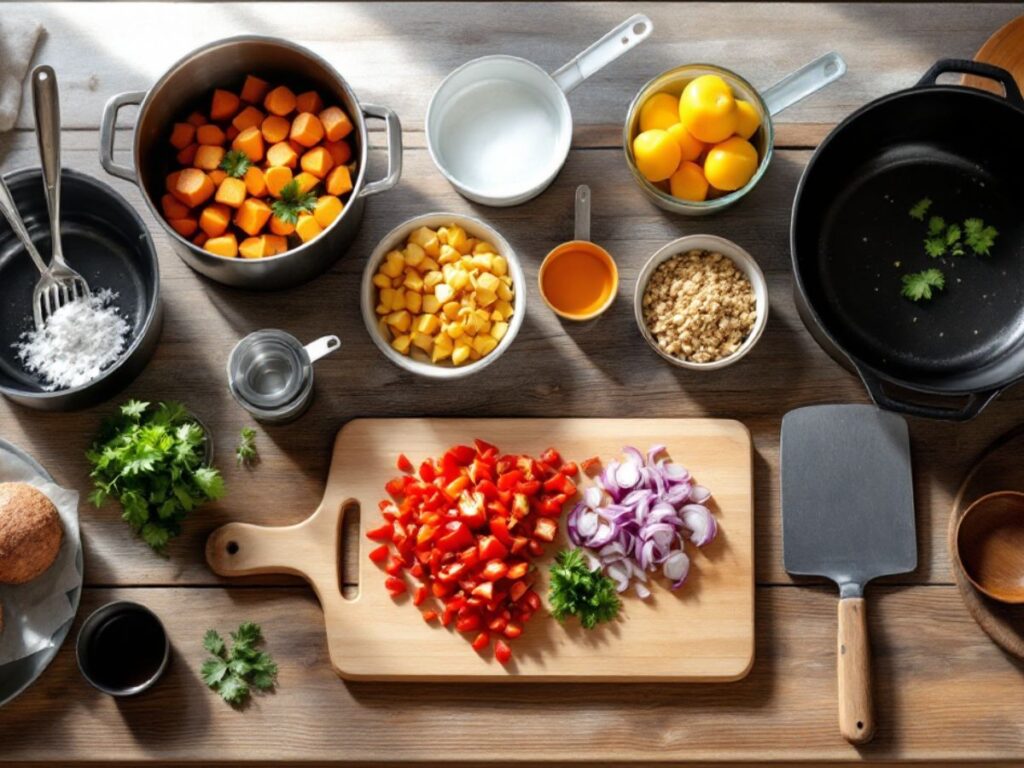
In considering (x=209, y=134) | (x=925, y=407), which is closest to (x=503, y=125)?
(x=209, y=134)

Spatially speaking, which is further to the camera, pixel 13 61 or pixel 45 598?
pixel 13 61

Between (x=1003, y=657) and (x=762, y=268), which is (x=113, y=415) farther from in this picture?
(x=1003, y=657)

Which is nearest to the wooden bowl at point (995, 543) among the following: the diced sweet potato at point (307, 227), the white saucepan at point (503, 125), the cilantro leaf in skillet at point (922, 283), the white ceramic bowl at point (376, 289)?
the cilantro leaf in skillet at point (922, 283)

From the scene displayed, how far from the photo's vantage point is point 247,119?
188 centimetres

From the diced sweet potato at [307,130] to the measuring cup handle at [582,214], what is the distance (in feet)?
1.58

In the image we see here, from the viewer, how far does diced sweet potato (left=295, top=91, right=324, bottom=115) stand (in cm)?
188

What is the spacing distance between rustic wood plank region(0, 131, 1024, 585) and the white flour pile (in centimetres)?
9

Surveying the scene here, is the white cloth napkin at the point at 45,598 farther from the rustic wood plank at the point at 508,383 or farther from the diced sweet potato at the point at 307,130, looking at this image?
the diced sweet potato at the point at 307,130

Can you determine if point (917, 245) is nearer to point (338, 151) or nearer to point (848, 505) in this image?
point (848, 505)

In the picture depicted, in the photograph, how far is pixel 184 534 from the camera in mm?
1904

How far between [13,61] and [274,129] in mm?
566

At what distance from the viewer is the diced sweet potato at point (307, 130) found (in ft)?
6.06

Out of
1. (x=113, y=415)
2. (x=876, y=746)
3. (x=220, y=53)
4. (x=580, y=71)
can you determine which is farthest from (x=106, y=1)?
(x=876, y=746)

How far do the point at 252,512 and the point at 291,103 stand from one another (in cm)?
75
